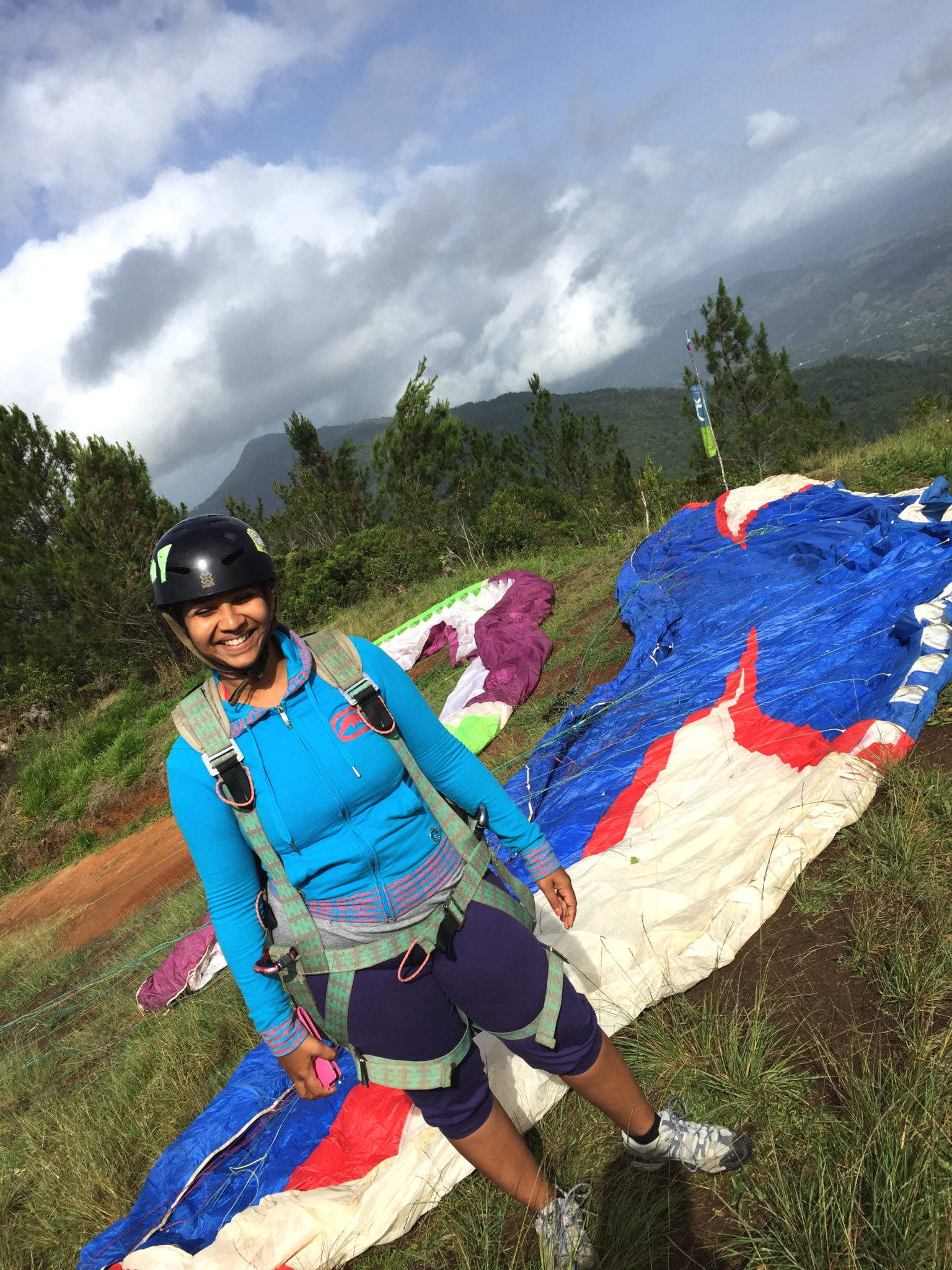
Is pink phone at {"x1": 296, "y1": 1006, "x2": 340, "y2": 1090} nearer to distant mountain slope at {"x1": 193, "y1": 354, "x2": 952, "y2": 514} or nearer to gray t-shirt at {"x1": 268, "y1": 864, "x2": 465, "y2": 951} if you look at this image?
gray t-shirt at {"x1": 268, "y1": 864, "x2": 465, "y2": 951}

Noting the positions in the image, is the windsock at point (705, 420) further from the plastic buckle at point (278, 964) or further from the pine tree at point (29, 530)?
the pine tree at point (29, 530)

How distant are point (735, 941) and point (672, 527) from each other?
16.1 ft

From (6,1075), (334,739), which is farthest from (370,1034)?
(6,1075)

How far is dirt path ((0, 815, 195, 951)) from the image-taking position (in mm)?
6039

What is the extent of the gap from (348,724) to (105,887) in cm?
715

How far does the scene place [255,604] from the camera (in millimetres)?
1185

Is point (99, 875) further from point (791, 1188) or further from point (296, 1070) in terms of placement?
point (791, 1188)

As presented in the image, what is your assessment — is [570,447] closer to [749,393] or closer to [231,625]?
[749,393]

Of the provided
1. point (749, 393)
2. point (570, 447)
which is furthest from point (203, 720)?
point (570, 447)

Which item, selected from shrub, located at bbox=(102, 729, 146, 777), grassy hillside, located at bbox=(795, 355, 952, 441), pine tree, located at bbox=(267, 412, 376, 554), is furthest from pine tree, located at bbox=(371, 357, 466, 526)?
grassy hillside, located at bbox=(795, 355, 952, 441)

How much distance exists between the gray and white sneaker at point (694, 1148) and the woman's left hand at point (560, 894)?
0.45 m

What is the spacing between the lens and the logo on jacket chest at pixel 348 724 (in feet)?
3.72

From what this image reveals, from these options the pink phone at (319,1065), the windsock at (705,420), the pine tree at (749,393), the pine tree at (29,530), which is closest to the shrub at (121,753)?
the pine tree at (29,530)

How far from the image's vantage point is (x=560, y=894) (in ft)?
4.47
